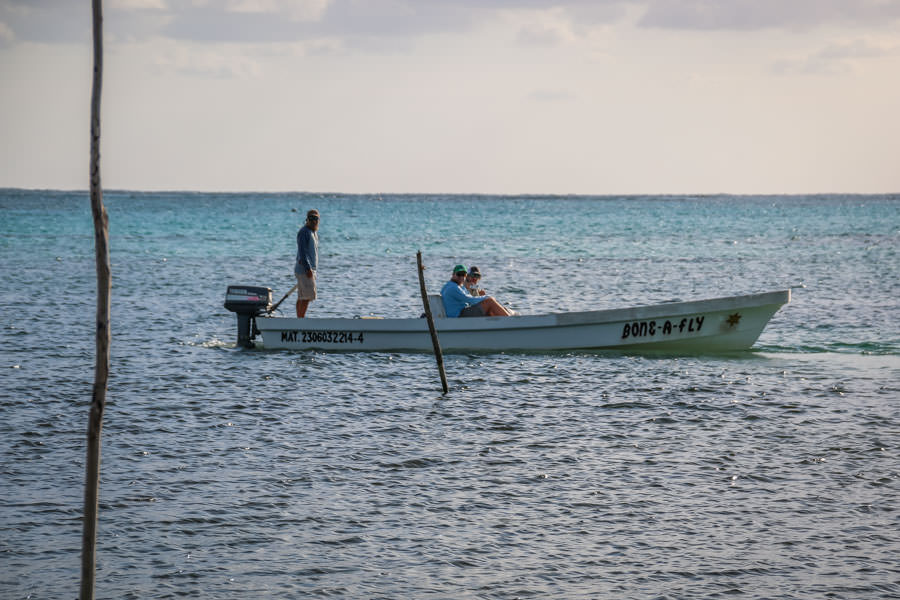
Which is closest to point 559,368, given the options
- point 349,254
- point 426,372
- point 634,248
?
point 426,372

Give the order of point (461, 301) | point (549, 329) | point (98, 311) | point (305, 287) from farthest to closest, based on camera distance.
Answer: point (305, 287), point (549, 329), point (461, 301), point (98, 311)

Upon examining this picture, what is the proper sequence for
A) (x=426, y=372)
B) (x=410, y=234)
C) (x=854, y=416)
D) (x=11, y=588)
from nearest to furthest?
(x=11, y=588), (x=854, y=416), (x=426, y=372), (x=410, y=234)

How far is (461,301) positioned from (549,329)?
155 cm

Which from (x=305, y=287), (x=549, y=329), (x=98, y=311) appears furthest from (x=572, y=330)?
(x=98, y=311)

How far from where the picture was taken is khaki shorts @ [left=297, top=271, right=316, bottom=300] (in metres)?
18.5

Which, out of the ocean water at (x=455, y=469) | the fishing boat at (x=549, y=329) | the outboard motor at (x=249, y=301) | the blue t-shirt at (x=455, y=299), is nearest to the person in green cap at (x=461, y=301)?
the blue t-shirt at (x=455, y=299)

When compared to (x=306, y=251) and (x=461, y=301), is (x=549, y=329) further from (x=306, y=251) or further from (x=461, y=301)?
(x=306, y=251)

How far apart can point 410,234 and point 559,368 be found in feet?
202

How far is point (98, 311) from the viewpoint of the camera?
6160 mm

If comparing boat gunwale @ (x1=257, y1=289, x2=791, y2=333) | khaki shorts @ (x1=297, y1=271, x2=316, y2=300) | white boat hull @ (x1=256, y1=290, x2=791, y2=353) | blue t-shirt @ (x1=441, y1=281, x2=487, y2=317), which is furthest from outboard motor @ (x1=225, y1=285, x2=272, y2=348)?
blue t-shirt @ (x1=441, y1=281, x2=487, y2=317)

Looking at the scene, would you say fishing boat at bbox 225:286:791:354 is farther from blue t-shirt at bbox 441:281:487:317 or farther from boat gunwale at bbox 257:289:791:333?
blue t-shirt at bbox 441:281:487:317

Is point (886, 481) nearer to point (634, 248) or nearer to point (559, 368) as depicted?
point (559, 368)

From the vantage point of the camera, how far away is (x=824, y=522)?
29.6 ft

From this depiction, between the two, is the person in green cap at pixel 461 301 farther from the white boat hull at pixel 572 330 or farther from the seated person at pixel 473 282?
the white boat hull at pixel 572 330
